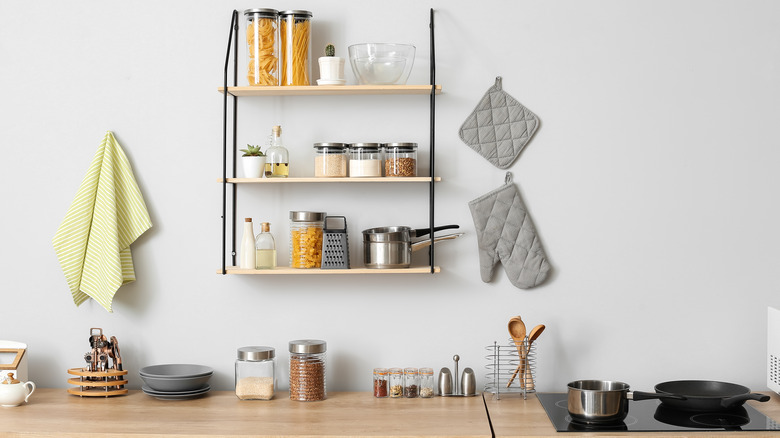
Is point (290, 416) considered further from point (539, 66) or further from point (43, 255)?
point (539, 66)

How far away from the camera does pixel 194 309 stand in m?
2.75

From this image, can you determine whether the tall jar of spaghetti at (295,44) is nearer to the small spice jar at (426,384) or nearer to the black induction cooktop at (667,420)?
the small spice jar at (426,384)

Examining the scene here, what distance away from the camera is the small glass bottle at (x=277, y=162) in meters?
2.60

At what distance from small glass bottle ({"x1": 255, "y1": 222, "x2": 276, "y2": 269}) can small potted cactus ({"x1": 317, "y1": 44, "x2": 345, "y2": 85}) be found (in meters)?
0.50

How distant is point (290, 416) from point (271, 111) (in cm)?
103

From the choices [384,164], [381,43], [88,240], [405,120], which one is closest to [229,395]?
[88,240]

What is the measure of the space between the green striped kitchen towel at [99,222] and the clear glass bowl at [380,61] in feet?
→ 2.84

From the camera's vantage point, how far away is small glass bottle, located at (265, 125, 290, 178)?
260cm

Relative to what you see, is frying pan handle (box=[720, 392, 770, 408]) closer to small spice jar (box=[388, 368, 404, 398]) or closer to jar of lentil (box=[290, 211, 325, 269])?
small spice jar (box=[388, 368, 404, 398])

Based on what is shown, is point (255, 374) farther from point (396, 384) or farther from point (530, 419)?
point (530, 419)

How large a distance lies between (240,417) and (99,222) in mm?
869

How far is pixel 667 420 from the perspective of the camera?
2.29 metres

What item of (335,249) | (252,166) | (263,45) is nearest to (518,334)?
(335,249)

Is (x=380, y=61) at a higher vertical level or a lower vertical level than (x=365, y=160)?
higher
